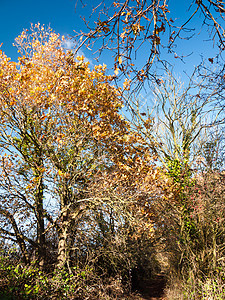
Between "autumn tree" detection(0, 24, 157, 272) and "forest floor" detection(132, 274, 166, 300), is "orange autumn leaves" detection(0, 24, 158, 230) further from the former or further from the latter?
"forest floor" detection(132, 274, 166, 300)

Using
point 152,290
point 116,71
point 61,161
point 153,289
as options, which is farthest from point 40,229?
point 153,289

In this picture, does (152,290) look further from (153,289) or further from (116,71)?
(116,71)

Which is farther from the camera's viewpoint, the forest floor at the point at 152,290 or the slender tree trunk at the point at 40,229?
the forest floor at the point at 152,290

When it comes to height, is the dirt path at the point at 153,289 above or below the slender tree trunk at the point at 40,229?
below

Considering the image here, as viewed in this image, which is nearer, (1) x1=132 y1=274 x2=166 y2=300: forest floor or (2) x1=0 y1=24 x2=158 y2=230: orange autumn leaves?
(2) x1=0 y1=24 x2=158 y2=230: orange autumn leaves

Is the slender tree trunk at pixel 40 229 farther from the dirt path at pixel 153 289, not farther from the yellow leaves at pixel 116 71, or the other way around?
the yellow leaves at pixel 116 71

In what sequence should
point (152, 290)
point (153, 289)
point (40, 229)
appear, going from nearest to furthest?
1. point (40, 229)
2. point (152, 290)
3. point (153, 289)

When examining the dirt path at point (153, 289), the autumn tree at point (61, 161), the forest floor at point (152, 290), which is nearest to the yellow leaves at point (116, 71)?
the autumn tree at point (61, 161)

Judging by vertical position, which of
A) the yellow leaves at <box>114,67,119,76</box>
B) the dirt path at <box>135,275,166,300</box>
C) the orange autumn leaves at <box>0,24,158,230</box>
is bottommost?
the dirt path at <box>135,275,166,300</box>

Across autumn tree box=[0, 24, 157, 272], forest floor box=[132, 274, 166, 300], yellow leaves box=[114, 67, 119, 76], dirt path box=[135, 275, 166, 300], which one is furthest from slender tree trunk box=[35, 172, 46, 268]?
yellow leaves box=[114, 67, 119, 76]

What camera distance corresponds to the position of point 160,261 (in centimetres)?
1279

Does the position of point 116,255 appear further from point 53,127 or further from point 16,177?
point 53,127

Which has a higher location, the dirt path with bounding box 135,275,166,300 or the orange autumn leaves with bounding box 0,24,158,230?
the orange autumn leaves with bounding box 0,24,158,230

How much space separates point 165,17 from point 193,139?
863cm
